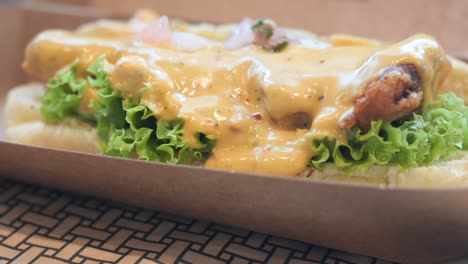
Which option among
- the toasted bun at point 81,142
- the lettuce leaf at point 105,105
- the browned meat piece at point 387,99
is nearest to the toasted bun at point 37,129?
the toasted bun at point 81,142

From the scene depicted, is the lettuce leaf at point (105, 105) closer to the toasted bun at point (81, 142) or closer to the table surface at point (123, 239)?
the toasted bun at point (81, 142)

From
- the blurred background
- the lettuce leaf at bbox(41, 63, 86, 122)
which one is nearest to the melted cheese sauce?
the lettuce leaf at bbox(41, 63, 86, 122)

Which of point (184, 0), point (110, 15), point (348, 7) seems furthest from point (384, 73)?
point (184, 0)

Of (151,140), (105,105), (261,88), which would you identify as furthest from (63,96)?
(261,88)

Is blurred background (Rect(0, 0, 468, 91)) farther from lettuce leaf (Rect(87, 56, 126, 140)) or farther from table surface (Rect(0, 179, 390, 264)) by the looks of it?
table surface (Rect(0, 179, 390, 264))

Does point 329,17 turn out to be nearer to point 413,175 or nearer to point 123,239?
point 413,175

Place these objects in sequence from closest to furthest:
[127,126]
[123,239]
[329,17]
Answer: [123,239] < [127,126] < [329,17]
